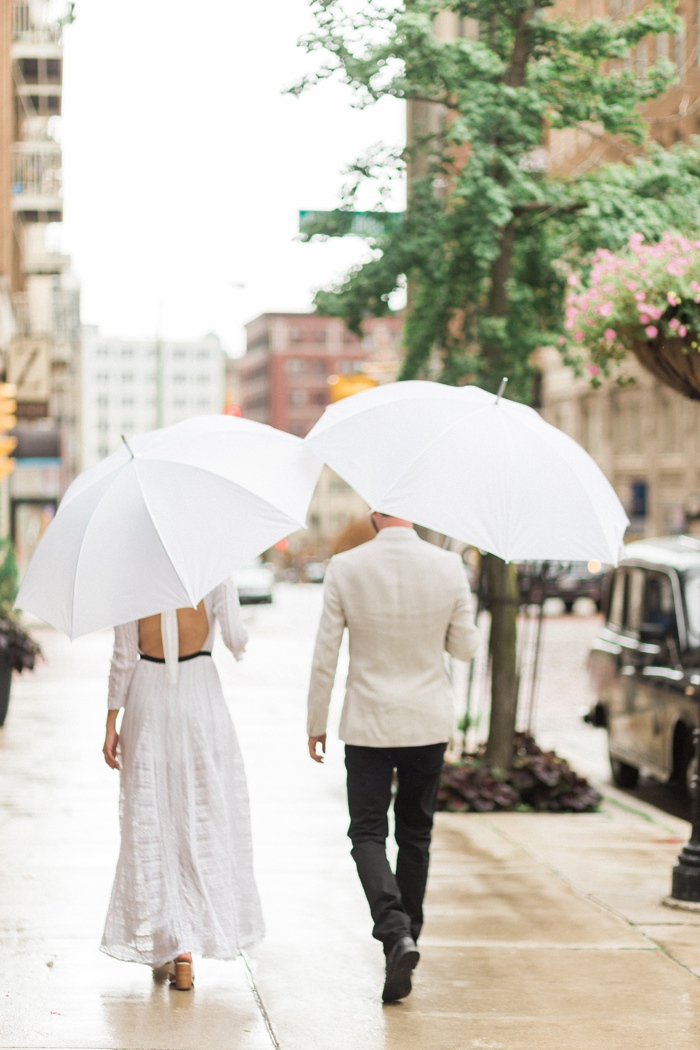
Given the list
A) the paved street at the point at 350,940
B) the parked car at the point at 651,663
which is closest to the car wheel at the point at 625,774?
the parked car at the point at 651,663

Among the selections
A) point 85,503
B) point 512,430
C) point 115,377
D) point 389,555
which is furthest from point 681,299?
point 115,377

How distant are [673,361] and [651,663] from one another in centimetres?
311

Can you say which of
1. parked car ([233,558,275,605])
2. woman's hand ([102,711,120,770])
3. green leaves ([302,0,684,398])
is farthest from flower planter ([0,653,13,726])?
parked car ([233,558,275,605])

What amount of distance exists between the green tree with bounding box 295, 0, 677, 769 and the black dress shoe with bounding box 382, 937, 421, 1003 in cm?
515

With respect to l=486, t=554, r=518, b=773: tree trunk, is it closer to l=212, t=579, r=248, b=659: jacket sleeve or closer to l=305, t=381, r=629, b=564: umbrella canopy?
l=305, t=381, r=629, b=564: umbrella canopy

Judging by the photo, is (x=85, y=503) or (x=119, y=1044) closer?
(x=119, y=1044)

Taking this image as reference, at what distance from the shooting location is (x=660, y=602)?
36.4 ft

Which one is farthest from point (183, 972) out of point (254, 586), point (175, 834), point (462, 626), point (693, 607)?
point (254, 586)

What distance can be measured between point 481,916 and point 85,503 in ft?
9.43

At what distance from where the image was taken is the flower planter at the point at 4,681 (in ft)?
43.6

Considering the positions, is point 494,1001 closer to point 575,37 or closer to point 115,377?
point 575,37

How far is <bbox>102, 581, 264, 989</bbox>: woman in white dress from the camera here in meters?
5.59

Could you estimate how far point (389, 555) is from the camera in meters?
5.66

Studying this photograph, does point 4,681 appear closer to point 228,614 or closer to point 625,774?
point 625,774
